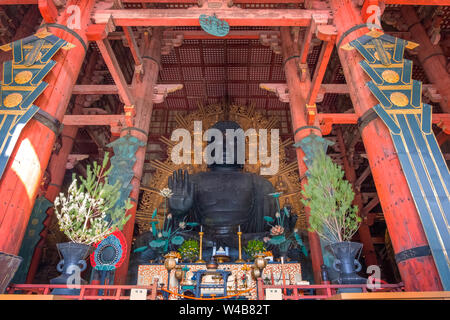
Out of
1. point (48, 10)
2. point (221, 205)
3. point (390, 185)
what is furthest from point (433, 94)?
point (48, 10)

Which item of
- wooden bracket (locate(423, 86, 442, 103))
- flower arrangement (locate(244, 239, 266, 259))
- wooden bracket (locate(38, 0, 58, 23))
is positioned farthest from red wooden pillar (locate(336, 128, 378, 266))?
wooden bracket (locate(38, 0, 58, 23))

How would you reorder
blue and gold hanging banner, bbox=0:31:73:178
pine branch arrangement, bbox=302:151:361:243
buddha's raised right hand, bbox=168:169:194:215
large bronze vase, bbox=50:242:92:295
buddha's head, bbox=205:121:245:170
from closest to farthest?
large bronze vase, bbox=50:242:92:295
blue and gold hanging banner, bbox=0:31:73:178
pine branch arrangement, bbox=302:151:361:243
buddha's raised right hand, bbox=168:169:194:215
buddha's head, bbox=205:121:245:170

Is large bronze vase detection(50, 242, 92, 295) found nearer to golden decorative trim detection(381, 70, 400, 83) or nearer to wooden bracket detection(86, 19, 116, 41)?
wooden bracket detection(86, 19, 116, 41)

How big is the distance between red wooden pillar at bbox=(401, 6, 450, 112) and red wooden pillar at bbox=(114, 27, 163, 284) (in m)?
5.87

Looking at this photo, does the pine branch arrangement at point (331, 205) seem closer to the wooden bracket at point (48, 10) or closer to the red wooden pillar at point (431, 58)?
the wooden bracket at point (48, 10)

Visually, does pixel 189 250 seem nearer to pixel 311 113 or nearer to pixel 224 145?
pixel 311 113

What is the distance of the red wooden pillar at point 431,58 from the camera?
255 inches

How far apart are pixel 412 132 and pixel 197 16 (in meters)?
3.06

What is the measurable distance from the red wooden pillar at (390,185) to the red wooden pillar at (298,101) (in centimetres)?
181

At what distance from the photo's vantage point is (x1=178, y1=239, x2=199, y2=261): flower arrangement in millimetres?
4984

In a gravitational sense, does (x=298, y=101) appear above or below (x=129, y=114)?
above

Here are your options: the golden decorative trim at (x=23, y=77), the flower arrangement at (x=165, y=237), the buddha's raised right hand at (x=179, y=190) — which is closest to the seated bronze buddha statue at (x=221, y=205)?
the buddha's raised right hand at (x=179, y=190)

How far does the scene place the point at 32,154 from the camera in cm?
331
